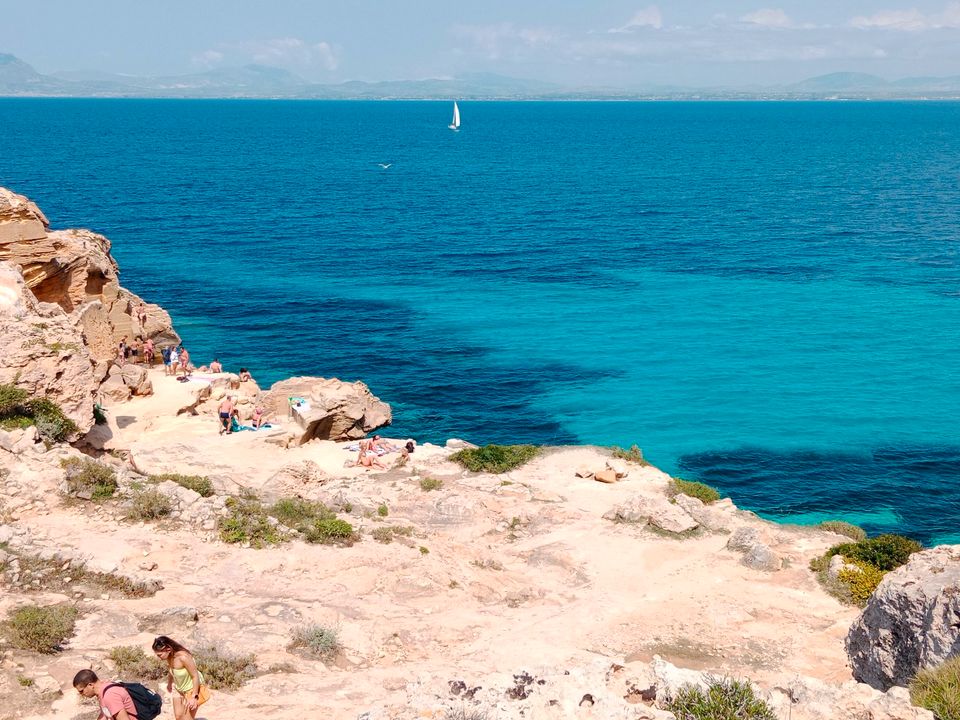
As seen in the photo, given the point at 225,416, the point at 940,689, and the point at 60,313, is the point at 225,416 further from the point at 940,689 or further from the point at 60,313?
the point at 940,689

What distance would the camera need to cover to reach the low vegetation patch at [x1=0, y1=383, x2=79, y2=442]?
2186 centimetres

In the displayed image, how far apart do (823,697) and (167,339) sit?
128 feet

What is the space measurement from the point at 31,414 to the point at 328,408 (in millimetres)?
12737

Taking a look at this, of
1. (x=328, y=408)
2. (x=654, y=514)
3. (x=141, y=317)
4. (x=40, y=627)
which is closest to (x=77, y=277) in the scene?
(x=141, y=317)

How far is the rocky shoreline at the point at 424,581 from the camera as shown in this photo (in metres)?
12.9

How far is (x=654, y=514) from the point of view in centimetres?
2427

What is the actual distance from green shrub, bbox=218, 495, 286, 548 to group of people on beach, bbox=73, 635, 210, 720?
7.56m

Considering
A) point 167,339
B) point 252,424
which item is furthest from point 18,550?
point 167,339

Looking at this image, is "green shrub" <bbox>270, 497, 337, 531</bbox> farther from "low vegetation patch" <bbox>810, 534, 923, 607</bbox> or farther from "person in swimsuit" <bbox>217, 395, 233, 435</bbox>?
"low vegetation patch" <bbox>810, 534, 923, 607</bbox>

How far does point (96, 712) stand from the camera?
40.3 feet

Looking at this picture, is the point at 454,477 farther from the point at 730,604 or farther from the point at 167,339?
the point at 167,339

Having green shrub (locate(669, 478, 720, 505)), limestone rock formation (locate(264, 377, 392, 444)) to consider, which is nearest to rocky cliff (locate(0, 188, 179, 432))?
limestone rock formation (locate(264, 377, 392, 444))

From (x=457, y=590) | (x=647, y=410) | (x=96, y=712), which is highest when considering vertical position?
(x=96, y=712)

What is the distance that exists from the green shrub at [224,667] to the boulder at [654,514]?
1266cm
